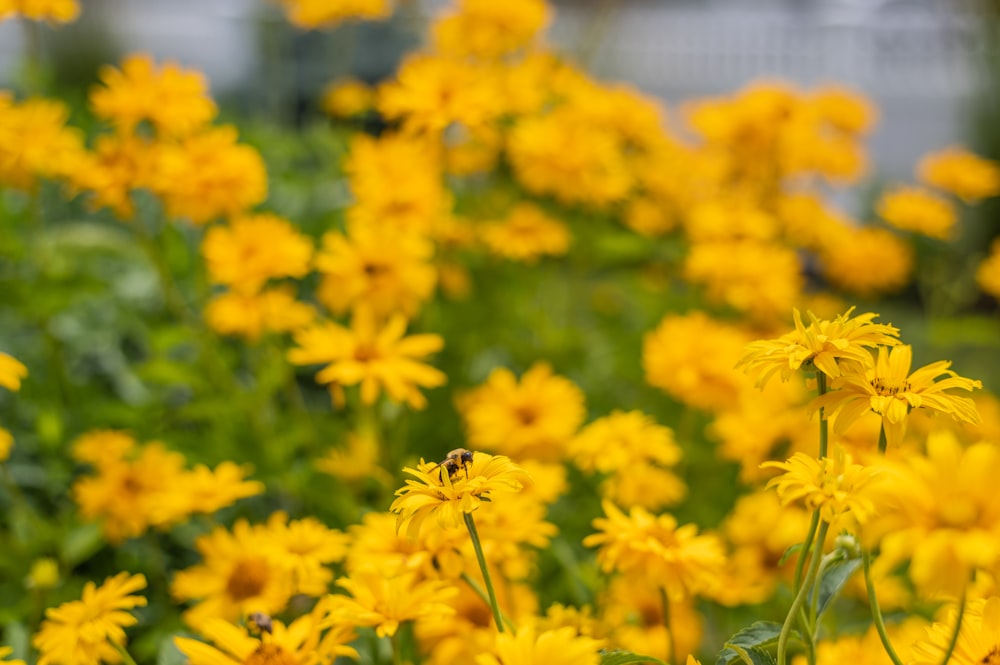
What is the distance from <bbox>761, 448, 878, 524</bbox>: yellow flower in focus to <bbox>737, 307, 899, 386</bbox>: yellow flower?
2.5 inches

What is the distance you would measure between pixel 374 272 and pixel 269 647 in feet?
2.68

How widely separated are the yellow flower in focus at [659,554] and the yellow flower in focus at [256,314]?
0.81 meters

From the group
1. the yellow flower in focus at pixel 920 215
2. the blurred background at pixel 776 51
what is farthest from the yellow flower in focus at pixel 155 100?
the blurred background at pixel 776 51

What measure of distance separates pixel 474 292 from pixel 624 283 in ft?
1.96

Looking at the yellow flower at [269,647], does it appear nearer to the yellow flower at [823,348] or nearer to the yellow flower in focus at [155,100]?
the yellow flower at [823,348]

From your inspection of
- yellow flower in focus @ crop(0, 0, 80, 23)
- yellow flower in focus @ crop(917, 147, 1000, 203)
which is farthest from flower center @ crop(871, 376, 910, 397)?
yellow flower in focus @ crop(917, 147, 1000, 203)

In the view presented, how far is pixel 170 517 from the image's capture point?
1160mm

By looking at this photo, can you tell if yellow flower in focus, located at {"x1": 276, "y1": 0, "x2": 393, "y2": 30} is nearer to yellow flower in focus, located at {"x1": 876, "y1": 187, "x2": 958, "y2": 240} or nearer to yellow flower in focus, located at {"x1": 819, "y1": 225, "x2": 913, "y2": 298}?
yellow flower in focus, located at {"x1": 819, "y1": 225, "x2": 913, "y2": 298}

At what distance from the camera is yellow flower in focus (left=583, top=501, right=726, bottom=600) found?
885 millimetres

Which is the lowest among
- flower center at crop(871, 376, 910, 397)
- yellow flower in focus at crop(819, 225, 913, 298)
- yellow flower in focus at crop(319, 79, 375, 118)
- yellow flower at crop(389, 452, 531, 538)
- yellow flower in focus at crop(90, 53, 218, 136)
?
yellow flower in focus at crop(819, 225, 913, 298)

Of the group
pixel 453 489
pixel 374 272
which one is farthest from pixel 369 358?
pixel 453 489

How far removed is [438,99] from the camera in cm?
160

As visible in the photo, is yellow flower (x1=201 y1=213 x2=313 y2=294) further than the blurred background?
No

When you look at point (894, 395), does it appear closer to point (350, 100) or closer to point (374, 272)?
point (374, 272)
